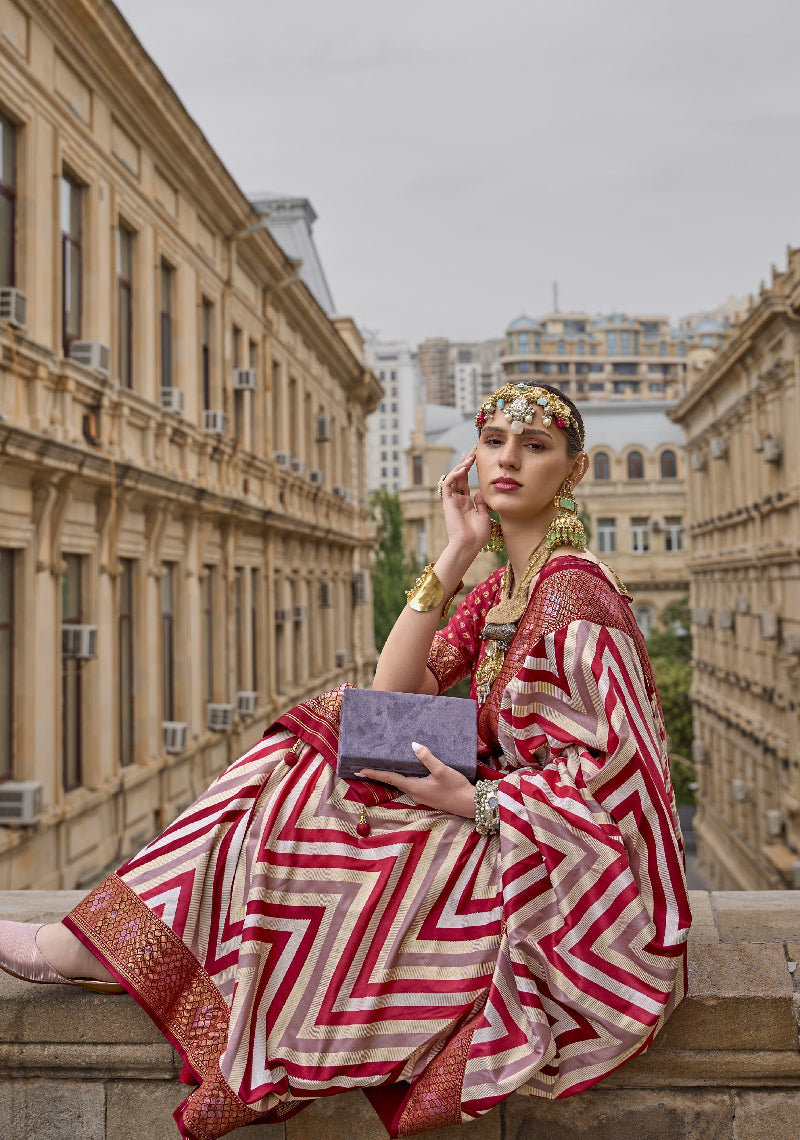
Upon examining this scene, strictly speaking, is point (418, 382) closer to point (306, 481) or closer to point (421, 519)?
Result: point (421, 519)

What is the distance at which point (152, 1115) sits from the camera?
10.3ft

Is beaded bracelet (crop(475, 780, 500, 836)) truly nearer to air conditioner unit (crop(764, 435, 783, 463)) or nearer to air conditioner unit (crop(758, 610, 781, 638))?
air conditioner unit (crop(764, 435, 783, 463))

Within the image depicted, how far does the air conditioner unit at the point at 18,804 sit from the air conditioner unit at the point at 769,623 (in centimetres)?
1689

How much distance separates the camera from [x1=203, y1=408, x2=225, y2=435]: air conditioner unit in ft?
52.6

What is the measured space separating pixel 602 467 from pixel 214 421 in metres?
42.5

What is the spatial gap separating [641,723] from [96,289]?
1024 centimetres

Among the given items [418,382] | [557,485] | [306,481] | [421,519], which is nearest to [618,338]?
[418,382]

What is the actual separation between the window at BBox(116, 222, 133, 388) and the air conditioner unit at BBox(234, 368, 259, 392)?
4445mm

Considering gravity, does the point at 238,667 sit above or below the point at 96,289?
below

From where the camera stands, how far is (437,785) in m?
2.97

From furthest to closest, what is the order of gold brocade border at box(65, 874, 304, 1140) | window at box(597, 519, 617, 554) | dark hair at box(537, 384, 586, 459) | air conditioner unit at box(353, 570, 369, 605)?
window at box(597, 519, 617, 554) < air conditioner unit at box(353, 570, 369, 605) < dark hair at box(537, 384, 586, 459) < gold brocade border at box(65, 874, 304, 1140)

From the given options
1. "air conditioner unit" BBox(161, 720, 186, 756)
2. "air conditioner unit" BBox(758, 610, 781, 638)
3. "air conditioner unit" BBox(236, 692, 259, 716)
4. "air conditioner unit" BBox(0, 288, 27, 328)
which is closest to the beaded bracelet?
"air conditioner unit" BBox(0, 288, 27, 328)

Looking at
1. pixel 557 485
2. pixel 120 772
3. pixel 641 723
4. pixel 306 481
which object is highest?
pixel 306 481

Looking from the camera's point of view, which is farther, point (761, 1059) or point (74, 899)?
point (74, 899)
